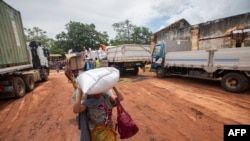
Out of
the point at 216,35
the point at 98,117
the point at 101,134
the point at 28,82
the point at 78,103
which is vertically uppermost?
the point at 216,35

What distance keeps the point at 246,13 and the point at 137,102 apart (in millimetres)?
11330

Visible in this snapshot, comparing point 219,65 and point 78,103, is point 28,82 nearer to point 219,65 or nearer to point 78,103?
point 78,103

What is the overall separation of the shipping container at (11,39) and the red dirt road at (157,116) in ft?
6.17

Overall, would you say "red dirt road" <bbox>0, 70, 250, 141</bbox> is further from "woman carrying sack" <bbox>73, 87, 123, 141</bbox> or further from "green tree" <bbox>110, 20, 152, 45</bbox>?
"green tree" <bbox>110, 20, 152, 45</bbox>

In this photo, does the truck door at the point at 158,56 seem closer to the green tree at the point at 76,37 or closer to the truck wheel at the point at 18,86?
the truck wheel at the point at 18,86

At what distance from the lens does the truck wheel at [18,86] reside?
6.42 meters

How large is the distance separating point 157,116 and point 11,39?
6721mm

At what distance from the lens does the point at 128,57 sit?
10484mm

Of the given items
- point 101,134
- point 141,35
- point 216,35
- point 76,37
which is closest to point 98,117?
point 101,134

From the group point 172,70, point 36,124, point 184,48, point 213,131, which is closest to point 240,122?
point 213,131

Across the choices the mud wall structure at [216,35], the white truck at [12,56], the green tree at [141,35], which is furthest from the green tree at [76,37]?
the white truck at [12,56]

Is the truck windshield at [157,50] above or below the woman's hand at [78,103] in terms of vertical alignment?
above

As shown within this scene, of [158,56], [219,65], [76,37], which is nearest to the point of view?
[219,65]

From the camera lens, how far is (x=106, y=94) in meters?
1.78
